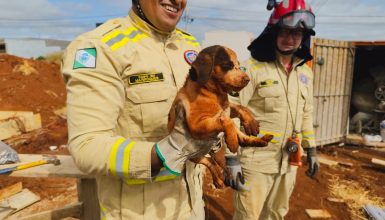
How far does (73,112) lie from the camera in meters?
1.19

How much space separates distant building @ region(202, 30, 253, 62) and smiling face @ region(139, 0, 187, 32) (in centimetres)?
1259

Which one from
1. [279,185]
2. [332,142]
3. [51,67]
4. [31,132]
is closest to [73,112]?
[279,185]

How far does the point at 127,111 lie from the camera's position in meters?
1.42

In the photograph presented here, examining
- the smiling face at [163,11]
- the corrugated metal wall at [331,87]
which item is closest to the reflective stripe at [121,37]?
the smiling face at [163,11]

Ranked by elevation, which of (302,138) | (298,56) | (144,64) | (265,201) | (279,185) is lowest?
(265,201)

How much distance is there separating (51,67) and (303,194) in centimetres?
1543

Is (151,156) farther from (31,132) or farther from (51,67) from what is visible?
(51,67)

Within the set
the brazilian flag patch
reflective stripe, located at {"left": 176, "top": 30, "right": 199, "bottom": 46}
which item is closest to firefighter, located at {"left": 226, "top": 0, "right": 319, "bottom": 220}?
reflective stripe, located at {"left": 176, "top": 30, "right": 199, "bottom": 46}

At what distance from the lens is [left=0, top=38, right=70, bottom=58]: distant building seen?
93.9 feet

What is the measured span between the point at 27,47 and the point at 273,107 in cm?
3408

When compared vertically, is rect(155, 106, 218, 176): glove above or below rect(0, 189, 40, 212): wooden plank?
above

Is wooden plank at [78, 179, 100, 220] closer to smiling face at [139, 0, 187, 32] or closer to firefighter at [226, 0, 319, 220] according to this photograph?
firefighter at [226, 0, 319, 220]

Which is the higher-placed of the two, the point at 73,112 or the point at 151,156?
the point at 73,112

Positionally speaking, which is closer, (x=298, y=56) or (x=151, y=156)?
(x=151, y=156)
